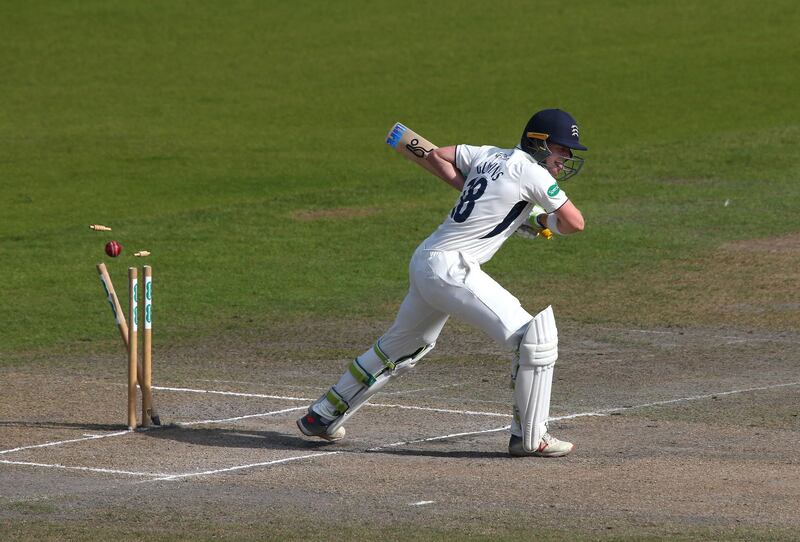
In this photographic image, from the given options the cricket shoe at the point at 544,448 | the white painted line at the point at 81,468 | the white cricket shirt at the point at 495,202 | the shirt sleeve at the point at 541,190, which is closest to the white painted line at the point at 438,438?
the cricket shoe at the point at 544,448

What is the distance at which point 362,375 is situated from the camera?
9.77 meters

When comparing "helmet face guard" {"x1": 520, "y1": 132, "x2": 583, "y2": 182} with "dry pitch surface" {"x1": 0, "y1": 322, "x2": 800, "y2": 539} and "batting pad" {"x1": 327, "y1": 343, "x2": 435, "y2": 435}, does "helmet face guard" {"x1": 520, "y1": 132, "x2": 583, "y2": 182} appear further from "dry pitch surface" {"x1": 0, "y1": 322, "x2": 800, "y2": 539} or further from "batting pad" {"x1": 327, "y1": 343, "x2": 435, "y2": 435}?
"dry pitch surface" {"x1": 0, "y1": 322, "x2": 800, "y2": 539}

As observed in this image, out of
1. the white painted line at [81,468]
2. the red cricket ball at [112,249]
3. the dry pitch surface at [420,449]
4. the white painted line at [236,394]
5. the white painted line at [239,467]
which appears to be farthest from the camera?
the white painted line at [236,394]

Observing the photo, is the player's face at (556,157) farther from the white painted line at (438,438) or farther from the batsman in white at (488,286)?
the white painted line at (438,438)

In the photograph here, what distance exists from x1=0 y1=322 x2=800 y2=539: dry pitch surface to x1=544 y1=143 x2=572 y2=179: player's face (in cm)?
184

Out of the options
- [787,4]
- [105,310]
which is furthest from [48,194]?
[787,4]

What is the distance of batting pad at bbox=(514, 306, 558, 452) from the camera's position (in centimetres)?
923

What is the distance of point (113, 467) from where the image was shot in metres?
9.30

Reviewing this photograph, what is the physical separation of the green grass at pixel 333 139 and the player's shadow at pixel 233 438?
13.9 ft

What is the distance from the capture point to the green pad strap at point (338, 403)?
9.79m

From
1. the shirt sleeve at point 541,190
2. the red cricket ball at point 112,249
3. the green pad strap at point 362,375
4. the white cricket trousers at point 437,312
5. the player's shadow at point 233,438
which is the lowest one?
the player's shadow at point 233,438

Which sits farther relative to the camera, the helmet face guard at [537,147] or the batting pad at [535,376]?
the helmet face guard at [537,147]

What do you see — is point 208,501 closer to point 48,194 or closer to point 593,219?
point 593,219

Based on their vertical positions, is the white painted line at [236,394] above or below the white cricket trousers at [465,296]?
below
